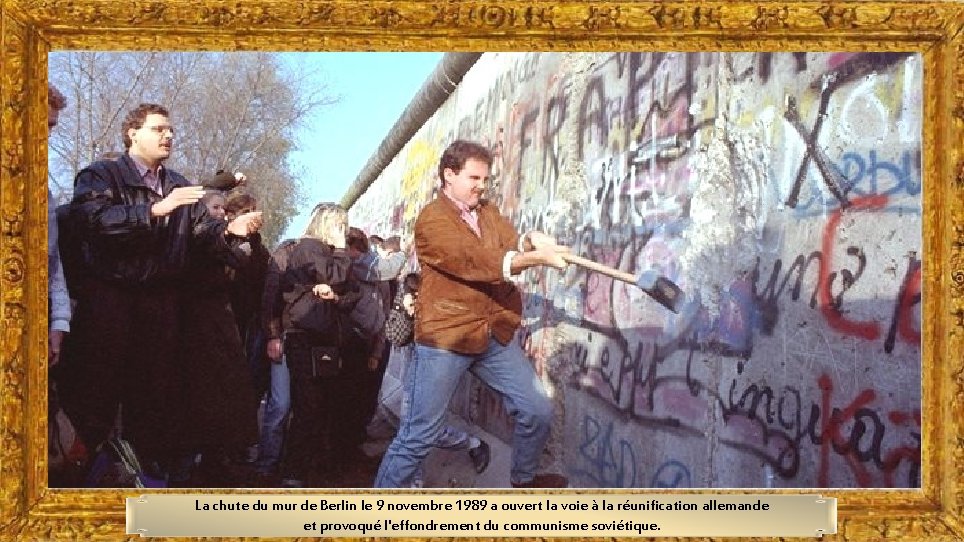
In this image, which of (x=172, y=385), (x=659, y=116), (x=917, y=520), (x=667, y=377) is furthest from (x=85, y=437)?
(x=917, y=520)

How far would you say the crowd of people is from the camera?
6105 millimetres

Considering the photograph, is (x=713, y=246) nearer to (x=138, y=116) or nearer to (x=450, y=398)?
(x=450, y=398)

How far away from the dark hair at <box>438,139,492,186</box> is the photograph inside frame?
4 centimetres

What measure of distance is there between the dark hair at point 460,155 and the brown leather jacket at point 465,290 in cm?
22

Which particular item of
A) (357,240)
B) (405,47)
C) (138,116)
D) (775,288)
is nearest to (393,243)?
(357,240)

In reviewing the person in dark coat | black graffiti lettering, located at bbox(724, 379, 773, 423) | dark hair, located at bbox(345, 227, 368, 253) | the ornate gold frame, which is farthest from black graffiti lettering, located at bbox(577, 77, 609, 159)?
the person in dark coat

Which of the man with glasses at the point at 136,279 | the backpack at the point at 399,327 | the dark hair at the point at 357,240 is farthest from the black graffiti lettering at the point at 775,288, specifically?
the man with glasses at the point at 136,279

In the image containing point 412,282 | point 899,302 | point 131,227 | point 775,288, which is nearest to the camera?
point 899,302

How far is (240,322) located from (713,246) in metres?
2.50

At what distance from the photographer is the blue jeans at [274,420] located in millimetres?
6215

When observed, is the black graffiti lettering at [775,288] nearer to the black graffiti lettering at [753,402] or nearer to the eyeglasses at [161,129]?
the black graffiti lettering at [753,402]

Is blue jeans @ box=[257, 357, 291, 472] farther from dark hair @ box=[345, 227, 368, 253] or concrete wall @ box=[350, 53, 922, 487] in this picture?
concrete wall @ box=[350, 53, 922, 487]

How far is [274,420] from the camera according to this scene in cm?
629

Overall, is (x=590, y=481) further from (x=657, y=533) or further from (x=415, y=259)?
(x=415, y=259)
